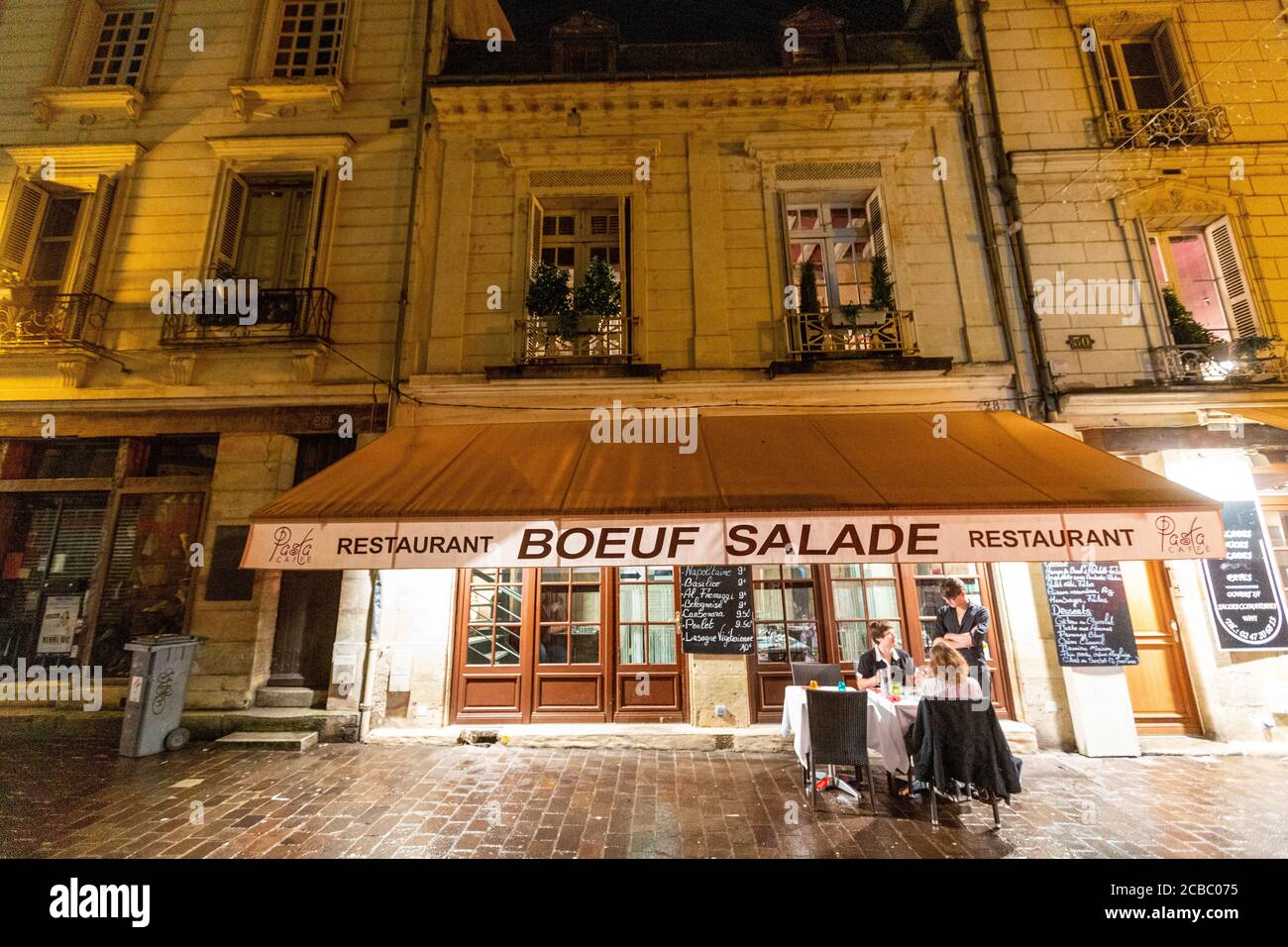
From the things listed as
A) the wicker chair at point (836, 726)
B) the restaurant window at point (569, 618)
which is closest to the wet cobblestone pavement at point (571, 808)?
the wicker chair at point (836, 726)

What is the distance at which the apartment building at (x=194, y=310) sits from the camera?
6594 millimetres

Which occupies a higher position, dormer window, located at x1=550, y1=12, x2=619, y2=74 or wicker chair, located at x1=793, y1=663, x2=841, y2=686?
dormer window, located at x1=550, y1=12, x2=619, y2=74

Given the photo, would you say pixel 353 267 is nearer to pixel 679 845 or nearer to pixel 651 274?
pixel 651 274

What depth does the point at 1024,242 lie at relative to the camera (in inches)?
270

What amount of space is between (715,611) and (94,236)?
33.1 feet

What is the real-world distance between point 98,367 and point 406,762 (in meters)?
6.92


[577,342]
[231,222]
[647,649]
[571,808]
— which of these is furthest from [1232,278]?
[231,222]

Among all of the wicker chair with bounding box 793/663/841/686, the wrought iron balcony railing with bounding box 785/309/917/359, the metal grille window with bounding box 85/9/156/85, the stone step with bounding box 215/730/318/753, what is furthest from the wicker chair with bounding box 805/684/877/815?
the metal grille window with bounding box 85/9/156/85

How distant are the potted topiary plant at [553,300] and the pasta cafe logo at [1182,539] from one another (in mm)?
6206

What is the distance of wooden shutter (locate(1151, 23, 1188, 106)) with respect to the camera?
23.3ft

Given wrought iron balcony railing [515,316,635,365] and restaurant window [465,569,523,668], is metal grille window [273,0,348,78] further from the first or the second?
restaurant window [465,569,523,668]

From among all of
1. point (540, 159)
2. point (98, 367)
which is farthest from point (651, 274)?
point (98, 367)

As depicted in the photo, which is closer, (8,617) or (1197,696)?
(1197,696)

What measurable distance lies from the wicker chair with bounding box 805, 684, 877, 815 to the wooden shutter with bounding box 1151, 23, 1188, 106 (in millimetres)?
9335
